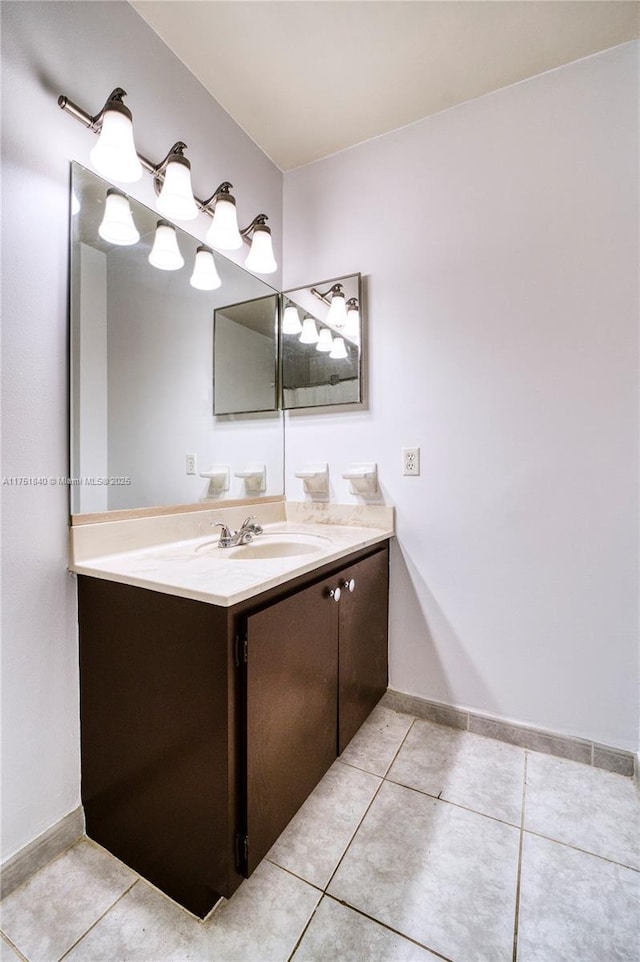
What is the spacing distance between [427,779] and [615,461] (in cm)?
117

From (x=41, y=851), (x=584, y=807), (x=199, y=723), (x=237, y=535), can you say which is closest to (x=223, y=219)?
(x=237, y=535)

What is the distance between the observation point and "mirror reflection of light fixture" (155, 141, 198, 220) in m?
1.19

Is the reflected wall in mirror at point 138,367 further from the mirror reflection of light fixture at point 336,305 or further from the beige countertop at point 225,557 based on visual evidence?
the mirror reflection of light fixture at point 336,305

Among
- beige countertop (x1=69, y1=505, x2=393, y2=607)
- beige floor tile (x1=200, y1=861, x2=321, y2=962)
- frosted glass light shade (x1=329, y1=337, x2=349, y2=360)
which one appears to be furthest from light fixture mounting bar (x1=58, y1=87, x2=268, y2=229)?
beige floor tile (x1=200, y1=861, x2=321, y2=962)

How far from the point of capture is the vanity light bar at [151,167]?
102 cm

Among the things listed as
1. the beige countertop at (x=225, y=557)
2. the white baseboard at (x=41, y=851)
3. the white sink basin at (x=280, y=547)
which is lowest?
the white baseboard at (x=41, y=851)

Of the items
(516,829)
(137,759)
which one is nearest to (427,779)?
(516,829)

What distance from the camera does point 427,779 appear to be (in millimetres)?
1272

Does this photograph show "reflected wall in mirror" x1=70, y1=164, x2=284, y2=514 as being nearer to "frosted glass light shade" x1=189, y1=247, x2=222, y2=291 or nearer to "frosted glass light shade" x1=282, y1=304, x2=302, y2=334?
"frosted glass light shade" x1=189, y1=247, x2=222, y2=291

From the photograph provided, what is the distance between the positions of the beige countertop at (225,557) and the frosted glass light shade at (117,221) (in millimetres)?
839

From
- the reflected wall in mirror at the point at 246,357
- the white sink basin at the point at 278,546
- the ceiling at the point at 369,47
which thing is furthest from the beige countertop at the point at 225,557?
the ceiling at the point at 369,47

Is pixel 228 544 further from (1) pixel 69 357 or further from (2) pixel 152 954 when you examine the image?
(2) pixel 152 954

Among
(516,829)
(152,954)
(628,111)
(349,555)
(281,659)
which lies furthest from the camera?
(349,555)

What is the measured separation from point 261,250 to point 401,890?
1.98m
